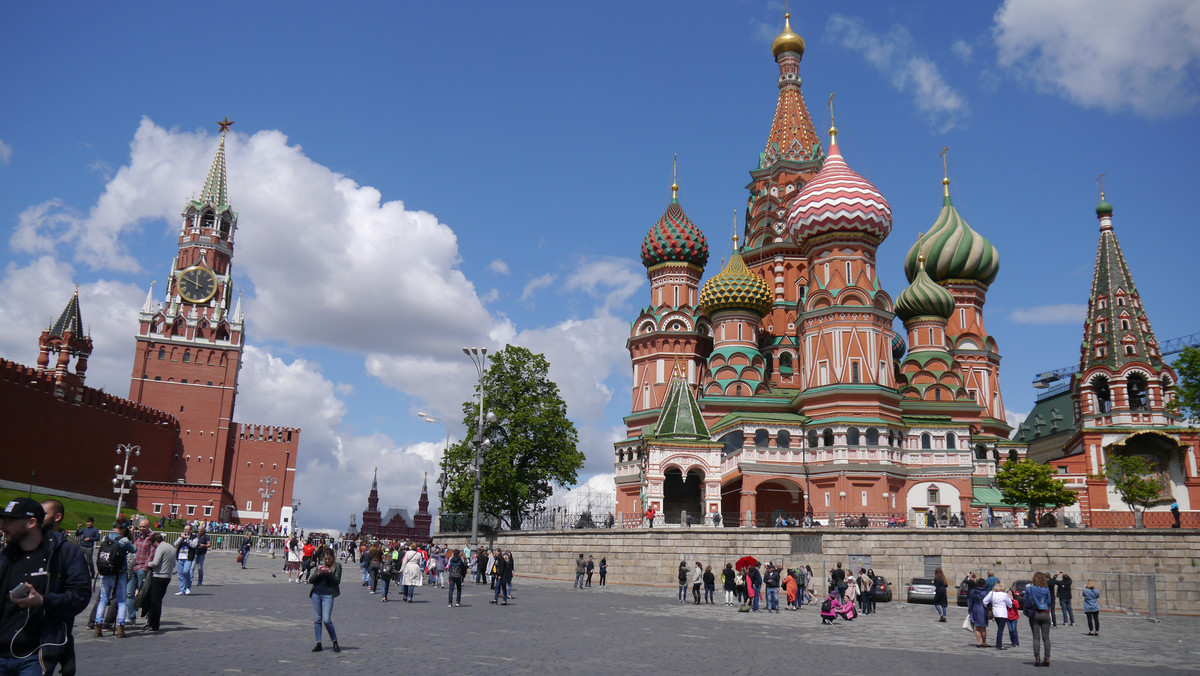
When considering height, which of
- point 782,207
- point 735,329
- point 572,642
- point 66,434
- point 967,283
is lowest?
point 572,642

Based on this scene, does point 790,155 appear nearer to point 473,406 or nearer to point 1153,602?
point 473,406

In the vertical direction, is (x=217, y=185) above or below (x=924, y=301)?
above

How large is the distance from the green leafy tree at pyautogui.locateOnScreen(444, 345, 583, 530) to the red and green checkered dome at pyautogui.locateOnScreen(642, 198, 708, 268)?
45.5 ft

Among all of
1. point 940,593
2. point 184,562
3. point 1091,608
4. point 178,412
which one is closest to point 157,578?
point 184,562

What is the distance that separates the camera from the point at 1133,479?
1487 inches

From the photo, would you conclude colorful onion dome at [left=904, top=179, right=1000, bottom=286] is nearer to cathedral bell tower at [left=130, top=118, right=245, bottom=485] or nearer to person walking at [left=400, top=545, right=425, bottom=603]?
person walking at [left=400, top=545, right=425, bottom=603]

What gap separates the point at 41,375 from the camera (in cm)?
5662

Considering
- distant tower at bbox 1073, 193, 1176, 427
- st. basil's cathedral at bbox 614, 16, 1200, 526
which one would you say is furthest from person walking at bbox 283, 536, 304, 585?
distant tower at bbox 1073, 193, 1176, 427

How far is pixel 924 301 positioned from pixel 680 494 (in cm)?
1921

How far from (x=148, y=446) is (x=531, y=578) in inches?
1958

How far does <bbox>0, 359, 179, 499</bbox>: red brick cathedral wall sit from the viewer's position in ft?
173

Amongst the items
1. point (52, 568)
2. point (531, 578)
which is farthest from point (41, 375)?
point (52, 568)

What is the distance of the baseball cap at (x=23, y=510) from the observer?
17.6 feet

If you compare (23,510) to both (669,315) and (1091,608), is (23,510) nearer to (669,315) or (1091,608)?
(1091,608)
